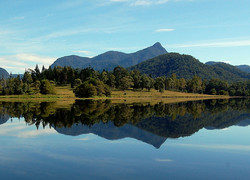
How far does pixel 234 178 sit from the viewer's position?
14758 mm

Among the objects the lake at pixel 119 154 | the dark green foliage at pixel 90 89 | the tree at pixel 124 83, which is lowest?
the lake at pixel 119 154

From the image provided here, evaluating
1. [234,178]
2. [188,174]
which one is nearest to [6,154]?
[188,174]

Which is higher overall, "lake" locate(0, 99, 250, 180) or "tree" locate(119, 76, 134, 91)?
"tree" locate(119, 76, 134, 91)

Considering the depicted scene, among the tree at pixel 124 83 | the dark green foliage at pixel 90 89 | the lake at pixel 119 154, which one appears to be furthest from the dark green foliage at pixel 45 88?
the lake at pixel 119 154

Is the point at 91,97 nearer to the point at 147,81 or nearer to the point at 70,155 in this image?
the point at 147,81

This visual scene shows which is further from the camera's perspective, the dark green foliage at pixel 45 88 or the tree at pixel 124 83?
the tree at pixel 124 83

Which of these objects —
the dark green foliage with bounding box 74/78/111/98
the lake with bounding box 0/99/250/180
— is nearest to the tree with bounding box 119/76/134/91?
the dark green foliage with bounding box 74/78/111/98

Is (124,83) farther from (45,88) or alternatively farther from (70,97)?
(45,88)

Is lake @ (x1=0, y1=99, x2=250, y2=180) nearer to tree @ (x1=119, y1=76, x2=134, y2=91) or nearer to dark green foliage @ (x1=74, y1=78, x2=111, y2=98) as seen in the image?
dark green foliage @ (x1=74, y1=78, x2=111, y2=98)

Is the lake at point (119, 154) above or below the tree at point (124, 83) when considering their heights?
below

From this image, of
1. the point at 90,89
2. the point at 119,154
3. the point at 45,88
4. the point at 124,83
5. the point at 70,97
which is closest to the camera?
the point at 119,154

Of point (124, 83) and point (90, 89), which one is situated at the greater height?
point (124, 83)

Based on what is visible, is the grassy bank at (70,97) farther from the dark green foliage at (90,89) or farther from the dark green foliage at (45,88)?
the dark green foliage at (90,89)

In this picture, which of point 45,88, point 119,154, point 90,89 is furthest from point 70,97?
point 119,154
